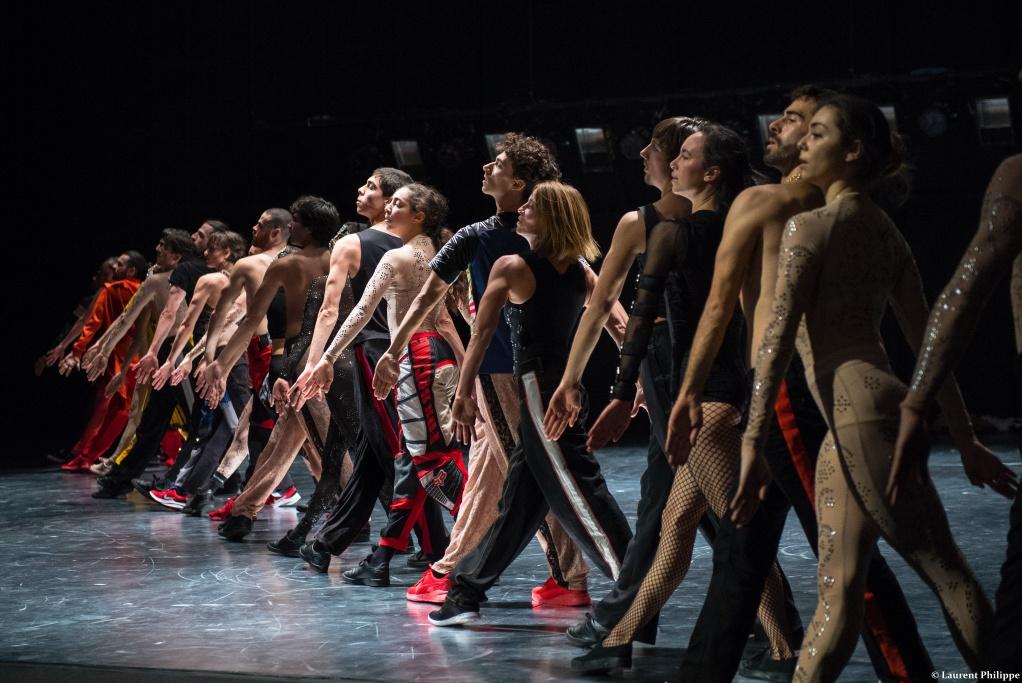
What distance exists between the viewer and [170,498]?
24.5ft

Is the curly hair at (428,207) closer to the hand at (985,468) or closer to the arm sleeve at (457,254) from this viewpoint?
the arm sleeve at (457,254)

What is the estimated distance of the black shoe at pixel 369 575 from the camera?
4977mm

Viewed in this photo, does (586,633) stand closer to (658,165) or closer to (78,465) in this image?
(658,165)

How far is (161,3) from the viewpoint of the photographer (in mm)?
12703

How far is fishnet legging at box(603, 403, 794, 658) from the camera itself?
3176 mm

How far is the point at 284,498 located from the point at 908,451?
5.75 meters

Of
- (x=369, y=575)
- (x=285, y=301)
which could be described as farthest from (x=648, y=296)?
(x=285, y=301)

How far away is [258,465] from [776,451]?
4.05m

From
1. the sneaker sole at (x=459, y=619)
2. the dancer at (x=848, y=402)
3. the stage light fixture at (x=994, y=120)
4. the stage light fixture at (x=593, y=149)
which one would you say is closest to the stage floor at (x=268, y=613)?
the sneaker sole at (x=459, y=619)

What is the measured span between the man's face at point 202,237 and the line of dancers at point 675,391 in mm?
1506

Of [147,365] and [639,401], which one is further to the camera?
[147,365]

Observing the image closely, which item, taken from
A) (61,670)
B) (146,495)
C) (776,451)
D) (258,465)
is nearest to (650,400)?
(776,451)

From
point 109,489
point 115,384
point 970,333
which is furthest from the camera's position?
point 115,384

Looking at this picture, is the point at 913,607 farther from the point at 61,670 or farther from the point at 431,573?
the point at 61,670
